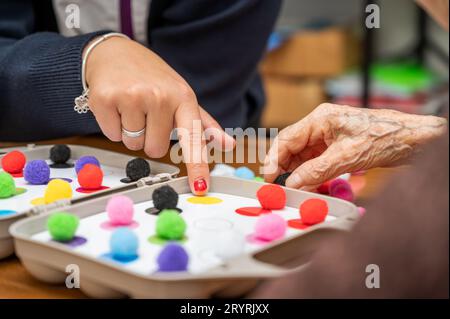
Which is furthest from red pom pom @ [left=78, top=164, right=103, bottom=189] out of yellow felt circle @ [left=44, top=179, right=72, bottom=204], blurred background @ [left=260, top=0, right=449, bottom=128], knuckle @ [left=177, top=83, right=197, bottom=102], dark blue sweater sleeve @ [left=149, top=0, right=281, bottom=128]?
blurred background @ [left=260, top=0, right=449, bottom=128]

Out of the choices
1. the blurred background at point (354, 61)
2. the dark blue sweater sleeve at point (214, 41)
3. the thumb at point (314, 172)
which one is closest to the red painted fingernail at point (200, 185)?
the thumb at point (314, 172)

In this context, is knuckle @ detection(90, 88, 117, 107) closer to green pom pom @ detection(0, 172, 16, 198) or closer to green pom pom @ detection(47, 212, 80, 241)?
green pom pom @ detection(0, 172, 16, 198)

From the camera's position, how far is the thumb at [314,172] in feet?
2.65

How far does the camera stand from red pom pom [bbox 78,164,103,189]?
2.56ft

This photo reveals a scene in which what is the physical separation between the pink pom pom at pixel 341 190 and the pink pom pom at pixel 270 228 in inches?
8.7

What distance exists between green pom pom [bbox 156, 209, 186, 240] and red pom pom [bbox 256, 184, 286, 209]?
14 cm

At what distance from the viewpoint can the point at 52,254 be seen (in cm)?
57

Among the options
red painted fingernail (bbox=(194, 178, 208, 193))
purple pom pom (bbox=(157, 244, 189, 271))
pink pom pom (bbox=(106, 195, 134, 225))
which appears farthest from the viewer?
red painted fingernail (bbox=(194, 178, 208, 193))

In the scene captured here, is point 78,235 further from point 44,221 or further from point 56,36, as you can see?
point 56,36

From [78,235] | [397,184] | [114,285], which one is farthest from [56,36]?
[397,184]

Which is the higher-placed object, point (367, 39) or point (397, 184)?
point (397, 184)

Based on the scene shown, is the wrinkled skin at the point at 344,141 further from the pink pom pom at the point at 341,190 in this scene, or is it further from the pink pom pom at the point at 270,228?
the pink pom pom at the point at 270,228
